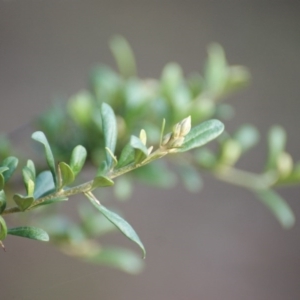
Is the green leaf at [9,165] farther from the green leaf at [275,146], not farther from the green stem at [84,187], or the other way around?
the green leaf at [275,146]

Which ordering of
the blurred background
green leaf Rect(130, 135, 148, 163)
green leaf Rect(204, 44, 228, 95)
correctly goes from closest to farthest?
1. green leaf Rect(130, 135, 148, 163)
2. green leaf Rect(204, 44, 228, 95)
3. the blurred background

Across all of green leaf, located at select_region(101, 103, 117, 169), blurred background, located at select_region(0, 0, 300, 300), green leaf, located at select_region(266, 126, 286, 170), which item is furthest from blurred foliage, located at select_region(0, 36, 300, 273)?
blurred background, located at select_region(0, 0, 300, 300)

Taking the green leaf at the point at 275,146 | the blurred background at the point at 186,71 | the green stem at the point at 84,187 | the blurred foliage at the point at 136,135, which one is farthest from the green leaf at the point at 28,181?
the blurred background at the point at 186,71

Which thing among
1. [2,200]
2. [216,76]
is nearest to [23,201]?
[2,200]

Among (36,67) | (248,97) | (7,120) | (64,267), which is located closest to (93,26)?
(36,67)

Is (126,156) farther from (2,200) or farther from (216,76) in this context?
Answer: (216,76)

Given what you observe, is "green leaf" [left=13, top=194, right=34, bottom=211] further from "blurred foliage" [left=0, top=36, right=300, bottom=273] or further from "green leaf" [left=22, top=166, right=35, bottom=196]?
"blurred foliage" [left=0, top=36, right=300, bottom=273]
